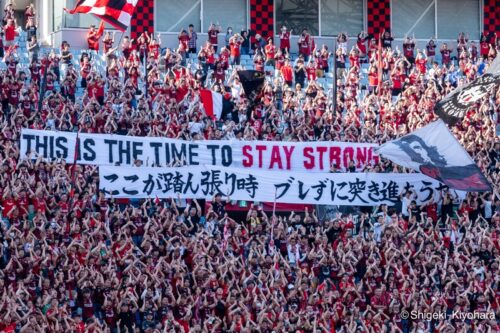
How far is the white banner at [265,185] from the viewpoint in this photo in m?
32.6

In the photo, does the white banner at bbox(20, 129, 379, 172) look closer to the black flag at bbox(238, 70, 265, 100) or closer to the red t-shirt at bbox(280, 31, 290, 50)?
the black flag at bbox(238, 70, 265, 100)

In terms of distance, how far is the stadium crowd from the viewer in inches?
1148

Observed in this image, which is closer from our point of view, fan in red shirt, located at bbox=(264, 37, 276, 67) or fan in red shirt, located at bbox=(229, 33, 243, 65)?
fan in red shirt, located at bbox=(229, 33, 243, 65)

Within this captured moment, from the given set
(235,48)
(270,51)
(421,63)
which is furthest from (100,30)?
Answer: (421,63)

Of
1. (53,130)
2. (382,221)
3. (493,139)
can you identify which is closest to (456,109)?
(493,139)

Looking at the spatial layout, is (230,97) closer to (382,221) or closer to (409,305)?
(382,221)

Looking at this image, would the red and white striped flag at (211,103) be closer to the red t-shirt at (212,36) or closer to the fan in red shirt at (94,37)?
the fan in red shirt at (94,37)

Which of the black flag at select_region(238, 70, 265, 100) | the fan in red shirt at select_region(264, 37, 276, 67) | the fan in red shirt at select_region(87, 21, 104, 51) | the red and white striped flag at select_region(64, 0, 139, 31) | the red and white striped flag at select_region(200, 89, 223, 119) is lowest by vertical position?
the red and white striped flag at select_region(200, 89, 223, 119)

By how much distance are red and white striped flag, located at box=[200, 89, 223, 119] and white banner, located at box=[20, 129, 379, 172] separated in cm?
173

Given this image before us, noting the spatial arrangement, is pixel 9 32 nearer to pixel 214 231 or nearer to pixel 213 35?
pixel 213 35

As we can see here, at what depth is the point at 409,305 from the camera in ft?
102

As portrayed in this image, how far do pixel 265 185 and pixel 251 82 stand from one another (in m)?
4.59

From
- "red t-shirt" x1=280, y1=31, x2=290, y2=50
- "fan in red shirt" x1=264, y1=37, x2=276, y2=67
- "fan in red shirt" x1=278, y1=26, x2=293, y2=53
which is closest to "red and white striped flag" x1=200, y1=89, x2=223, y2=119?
"fan in red shirt" x1=264, y1=37, x2=276, y2=67

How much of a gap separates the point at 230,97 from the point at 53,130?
19.7ft
